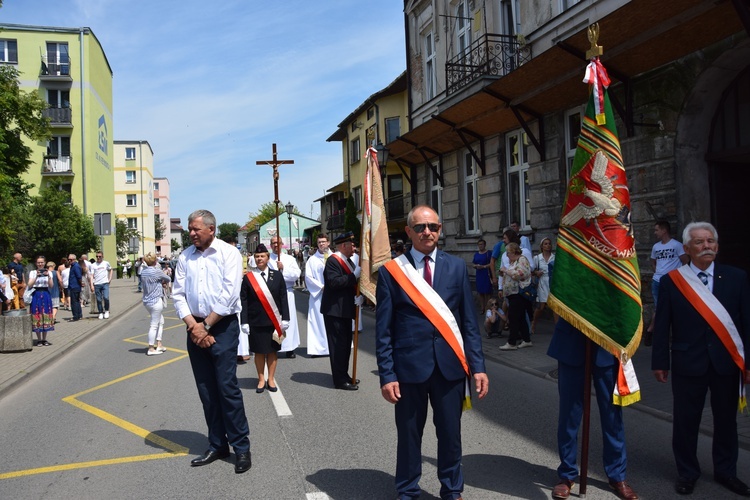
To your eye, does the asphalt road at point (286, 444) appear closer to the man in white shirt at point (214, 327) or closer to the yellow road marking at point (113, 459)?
the yellow road marking at point (113, 459)

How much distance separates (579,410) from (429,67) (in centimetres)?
1983

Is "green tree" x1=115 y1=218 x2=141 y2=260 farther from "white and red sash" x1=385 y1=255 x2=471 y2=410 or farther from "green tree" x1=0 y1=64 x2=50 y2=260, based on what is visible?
"white and red sash" x1=385 y1=255 x2=471 y2=410

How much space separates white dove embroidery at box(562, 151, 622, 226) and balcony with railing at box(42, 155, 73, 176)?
41.8 metres

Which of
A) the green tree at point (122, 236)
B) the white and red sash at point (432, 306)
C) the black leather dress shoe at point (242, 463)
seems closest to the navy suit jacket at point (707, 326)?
the white and red sash at point (432, 306)

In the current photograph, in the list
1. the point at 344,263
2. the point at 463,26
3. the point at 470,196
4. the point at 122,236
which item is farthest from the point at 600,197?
the point at 122,236

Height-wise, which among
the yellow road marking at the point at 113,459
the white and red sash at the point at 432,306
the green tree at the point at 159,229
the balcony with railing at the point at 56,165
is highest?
the balcony with railing at the point at 56,165

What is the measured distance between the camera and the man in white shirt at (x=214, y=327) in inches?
200

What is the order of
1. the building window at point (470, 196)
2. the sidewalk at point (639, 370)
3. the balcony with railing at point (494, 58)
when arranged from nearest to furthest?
the sidewalk at point (639, 370) → the balcony with railing at point (494, 58) → the building window at point (470, 196)

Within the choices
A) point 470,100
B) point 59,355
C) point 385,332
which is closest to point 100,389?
point 59,355

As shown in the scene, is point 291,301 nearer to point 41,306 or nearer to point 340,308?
point 340,308

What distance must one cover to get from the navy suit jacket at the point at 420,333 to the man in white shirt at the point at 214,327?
163cm

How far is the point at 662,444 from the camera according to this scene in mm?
5477

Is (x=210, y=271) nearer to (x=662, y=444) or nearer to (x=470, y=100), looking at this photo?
(x=662, y=444)

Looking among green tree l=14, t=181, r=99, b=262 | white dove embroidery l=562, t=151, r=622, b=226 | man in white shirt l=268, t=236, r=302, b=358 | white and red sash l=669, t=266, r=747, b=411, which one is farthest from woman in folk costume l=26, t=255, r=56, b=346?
green tree l=14, t=181, r=99, b=262
